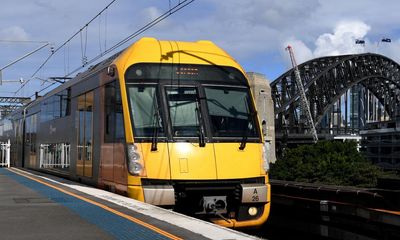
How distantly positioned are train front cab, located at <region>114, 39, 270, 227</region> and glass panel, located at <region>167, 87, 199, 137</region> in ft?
0.06

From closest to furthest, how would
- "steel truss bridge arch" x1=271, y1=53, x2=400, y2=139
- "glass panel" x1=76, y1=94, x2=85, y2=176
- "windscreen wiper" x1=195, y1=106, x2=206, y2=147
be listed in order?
"windscreen wiper" x1=195, y1=106, x2=206, y2=147, "glass panel" x1=76, y1=94, x2=85, y2=176, "steel truss bridge arch" x1=271, y1=53, x2=400, y2=139

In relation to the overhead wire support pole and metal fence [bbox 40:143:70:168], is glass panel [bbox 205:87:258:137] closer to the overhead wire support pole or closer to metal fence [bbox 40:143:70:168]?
metal fence [bbox 40:143:70:168]

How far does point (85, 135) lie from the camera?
43.8 feet

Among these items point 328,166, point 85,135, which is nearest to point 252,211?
point 85,135

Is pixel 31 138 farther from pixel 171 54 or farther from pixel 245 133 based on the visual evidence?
pixel 245 133

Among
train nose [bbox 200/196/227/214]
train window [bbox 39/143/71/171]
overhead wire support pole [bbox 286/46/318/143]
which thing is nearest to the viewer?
train nose [bbox 200/196/227/214]

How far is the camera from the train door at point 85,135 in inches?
503

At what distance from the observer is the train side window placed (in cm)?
1013

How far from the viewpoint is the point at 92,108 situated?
12.7 m

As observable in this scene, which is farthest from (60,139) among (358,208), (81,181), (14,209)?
(358,208)

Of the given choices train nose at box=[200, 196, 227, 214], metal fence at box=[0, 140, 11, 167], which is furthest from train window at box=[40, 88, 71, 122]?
metal fence at box=[0, 140, 11, 167]

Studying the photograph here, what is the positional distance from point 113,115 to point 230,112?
237 cm

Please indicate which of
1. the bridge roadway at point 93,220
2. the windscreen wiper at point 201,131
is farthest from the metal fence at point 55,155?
the windscreen wiper at point 201,131

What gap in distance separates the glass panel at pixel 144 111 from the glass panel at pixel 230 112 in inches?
41.4
